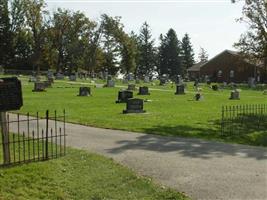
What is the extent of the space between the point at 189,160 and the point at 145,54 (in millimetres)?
95303

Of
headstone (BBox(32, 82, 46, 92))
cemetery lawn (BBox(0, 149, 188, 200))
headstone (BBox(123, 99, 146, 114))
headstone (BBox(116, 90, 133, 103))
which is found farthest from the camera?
headstone (BBox(32, 82, 46, 92))

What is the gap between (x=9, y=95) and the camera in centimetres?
968

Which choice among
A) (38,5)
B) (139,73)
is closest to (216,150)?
(38,5)

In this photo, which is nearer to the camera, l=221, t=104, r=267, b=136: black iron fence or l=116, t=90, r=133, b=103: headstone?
l=221, t=104, r=267, b=136: black iron fence

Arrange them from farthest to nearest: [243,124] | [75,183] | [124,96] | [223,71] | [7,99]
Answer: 1. [223,71]
2. [124,96]
3. [243,124]
4. [7,99]
5. [75,183]

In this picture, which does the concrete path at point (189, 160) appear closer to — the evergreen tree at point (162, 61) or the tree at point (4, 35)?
the tree at point (4, 35)

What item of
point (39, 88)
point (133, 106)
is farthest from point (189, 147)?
point (39, 88)

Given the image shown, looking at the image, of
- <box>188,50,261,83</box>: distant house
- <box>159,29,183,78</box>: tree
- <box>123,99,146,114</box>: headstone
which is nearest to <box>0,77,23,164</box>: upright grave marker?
<box>123,99,146,114</box>: headstone

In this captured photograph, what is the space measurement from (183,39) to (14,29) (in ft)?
165

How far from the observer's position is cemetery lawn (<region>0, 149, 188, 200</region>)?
27.4 ft

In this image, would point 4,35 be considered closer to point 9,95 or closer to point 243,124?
point 243,124

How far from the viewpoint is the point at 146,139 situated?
14.2 m

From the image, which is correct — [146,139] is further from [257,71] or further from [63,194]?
[257,71]

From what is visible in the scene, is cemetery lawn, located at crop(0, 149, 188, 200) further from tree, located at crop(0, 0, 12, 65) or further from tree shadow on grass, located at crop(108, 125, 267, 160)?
tree, located at crop(0, 0, 12, 65)
